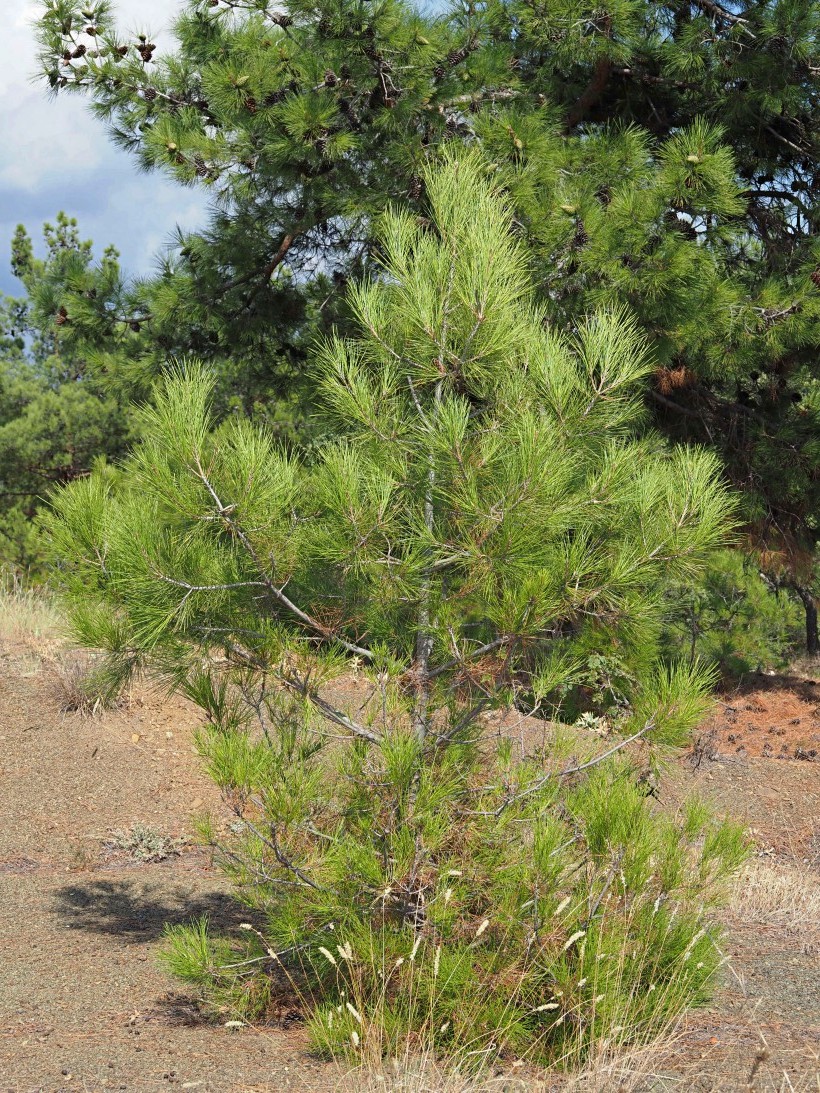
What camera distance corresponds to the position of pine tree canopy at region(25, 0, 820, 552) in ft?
21.8

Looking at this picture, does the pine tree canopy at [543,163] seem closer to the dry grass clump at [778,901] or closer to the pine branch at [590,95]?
the pine branch at [590,95]

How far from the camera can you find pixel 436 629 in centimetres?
384

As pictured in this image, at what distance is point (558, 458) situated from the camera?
11.8 ft

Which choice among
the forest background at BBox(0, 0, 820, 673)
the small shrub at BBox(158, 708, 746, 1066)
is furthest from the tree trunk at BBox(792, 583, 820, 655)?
the small shrub at BBox(158, 708, 746, 1066)

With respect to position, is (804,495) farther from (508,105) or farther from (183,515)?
(183,515)

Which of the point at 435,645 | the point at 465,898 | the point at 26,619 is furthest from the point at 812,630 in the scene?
the point at 465,898

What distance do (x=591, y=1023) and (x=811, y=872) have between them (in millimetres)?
4944

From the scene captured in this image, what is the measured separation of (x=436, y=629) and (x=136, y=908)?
3360 mm

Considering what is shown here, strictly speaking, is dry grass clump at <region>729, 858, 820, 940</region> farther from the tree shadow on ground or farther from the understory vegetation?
the tree shadow on ground

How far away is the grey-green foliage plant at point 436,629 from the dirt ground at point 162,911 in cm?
29

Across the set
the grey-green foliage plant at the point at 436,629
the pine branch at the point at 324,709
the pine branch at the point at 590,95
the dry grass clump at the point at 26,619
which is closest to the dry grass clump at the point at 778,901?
the grey-green foliage plant at the point at 436,629

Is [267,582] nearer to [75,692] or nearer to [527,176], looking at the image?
[527,176]

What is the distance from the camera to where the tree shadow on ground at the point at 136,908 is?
568cm

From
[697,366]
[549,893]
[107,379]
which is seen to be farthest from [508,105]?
[549,893]
